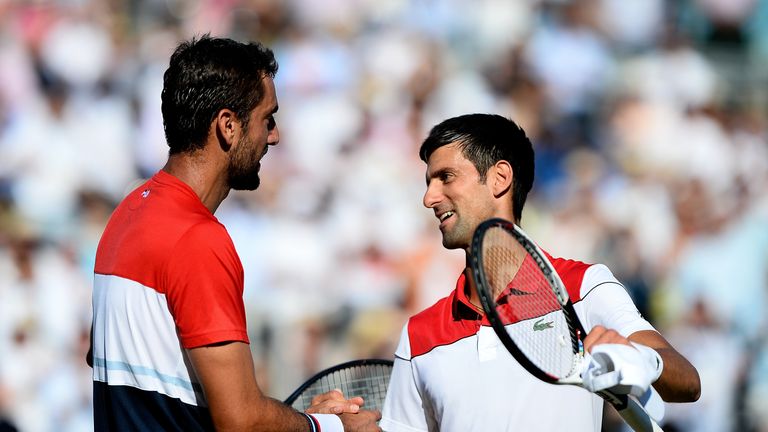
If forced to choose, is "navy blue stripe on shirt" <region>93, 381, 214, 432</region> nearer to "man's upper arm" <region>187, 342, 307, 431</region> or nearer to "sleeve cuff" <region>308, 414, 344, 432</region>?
"man's upper arm" <region>187, 342, 307, 431</region>

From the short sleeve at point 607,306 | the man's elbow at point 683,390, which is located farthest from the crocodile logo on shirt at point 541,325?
the man's elbow at point 683,390

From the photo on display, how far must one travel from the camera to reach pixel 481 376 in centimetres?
339

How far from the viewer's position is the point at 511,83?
8438 millimetres

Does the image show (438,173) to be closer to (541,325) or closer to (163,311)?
(541,325)

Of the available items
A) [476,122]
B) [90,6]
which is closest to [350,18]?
Answer: [90,6]

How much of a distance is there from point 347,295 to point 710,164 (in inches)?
127

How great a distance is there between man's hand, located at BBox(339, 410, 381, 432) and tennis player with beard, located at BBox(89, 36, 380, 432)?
0.27 ft

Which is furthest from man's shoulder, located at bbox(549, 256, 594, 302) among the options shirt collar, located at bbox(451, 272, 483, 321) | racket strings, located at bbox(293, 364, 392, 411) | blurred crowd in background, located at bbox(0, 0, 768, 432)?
blurred crowd in background, located at bbox(0, 0, 768, 432)

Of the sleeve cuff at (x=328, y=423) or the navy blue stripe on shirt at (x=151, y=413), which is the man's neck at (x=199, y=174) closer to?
the navy blue stripe on shirt at (x=151, y=413)

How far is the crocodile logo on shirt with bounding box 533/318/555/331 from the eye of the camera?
3274mm

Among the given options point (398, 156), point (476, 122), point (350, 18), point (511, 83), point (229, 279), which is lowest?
point (229, 279)

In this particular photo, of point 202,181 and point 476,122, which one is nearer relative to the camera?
point 202,181

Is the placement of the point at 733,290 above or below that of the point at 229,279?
above

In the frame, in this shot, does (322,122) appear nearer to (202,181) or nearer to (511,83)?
(511,83)
